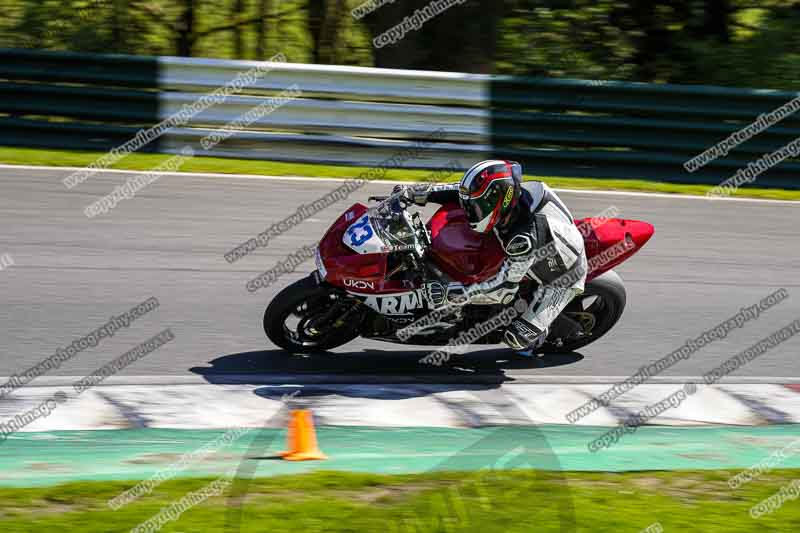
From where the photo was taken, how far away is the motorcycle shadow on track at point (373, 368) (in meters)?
7.57

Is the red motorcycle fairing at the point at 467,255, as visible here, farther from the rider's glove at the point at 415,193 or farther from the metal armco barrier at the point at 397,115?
the metal armco barrier at the point at 397,115

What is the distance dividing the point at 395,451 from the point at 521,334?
1470 millimetres

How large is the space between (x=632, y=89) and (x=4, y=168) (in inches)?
320

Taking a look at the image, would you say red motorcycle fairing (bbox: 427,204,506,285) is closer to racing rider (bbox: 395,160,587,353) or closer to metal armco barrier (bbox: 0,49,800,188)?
racing rider (bbox: 395,160,587,353)

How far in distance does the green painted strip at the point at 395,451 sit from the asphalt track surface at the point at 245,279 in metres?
1.00

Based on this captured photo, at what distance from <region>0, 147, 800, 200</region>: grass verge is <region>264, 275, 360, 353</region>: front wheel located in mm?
5376

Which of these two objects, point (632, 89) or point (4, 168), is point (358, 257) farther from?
point (632, 89)

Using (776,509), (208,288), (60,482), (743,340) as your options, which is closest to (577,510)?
(776,509)

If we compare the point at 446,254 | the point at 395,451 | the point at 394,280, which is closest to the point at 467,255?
the point at 446,254

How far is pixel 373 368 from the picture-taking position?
7.94 metres

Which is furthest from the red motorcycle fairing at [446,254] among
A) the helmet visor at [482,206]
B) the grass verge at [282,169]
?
the grass verge at [282,169]

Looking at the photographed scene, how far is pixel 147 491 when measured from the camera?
5.64m

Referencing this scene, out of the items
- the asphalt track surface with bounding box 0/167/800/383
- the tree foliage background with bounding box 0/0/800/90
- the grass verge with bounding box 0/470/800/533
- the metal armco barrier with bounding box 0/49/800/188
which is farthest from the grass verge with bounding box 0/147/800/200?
the grass verge with bounding box 0/470/800/533

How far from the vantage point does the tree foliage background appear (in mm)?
15695
